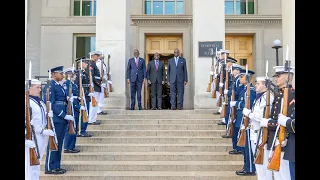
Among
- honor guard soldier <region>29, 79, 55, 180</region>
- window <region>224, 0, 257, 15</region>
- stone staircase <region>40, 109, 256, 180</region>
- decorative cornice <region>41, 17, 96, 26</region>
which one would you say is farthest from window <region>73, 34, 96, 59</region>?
honor guard soldier <region>29, 79, 55, 180</region>

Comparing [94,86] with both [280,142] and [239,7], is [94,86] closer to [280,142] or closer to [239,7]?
[280,142]

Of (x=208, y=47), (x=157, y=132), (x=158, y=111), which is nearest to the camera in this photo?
(x=157, y=132)

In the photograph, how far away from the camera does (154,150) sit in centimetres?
980

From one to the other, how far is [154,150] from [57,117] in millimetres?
2706

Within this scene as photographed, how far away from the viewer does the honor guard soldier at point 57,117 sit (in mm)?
8188

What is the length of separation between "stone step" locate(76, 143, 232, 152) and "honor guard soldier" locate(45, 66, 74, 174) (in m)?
1.46

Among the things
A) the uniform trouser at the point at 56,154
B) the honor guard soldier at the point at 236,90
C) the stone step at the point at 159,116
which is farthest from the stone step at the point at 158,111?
the uniform trouser at the point at 56,154

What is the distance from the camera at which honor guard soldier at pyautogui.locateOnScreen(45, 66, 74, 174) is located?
26.9 feet

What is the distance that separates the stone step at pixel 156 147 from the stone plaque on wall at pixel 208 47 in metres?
4.82

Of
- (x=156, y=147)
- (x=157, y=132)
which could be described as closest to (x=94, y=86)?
(x=157, y=132)

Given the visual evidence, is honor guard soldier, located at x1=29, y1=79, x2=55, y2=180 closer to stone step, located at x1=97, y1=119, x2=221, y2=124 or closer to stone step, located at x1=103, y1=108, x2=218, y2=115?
stone step, located at x1=97, y1=119, x2=221, y2=124

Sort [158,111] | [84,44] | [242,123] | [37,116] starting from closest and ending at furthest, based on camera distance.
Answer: [37,116]
[242,123]
[158,111]
[84,44]

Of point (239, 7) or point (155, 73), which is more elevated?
point (239, 7)
